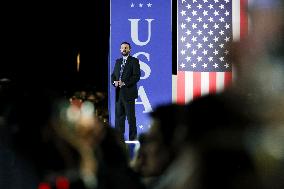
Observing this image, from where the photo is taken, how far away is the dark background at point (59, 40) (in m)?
13.3

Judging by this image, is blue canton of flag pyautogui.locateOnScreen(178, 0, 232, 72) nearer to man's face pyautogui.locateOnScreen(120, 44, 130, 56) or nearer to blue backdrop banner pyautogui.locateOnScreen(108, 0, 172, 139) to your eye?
blue backdrop banner pyautogui.locateOnScreen(108, 0, 172, 139)

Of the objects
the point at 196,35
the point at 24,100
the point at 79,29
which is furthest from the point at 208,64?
the point at 79,29

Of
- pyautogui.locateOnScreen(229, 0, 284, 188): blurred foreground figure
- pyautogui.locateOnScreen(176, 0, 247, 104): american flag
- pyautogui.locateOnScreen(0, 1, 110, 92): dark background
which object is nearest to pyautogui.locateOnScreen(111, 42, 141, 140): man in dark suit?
pyautogui.locateOnScreen(176, 0, 247, 104): american flag

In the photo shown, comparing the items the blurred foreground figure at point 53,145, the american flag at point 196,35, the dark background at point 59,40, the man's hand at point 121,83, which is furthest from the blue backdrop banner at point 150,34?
the blurred foreground figure at point 53,145

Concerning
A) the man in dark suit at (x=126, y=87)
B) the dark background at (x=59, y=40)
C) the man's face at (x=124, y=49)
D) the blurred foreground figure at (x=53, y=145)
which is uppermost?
the dark background at (x=59, y=40)

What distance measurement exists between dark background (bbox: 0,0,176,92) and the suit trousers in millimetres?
3893

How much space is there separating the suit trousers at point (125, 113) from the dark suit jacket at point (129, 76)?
3.1 inches

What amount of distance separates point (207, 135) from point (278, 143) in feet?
0.49

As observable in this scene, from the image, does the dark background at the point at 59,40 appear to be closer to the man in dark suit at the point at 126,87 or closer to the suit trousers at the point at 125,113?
the man in dark suit at the point at 126,87

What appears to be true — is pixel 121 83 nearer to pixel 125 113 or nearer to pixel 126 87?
pixel 126 87

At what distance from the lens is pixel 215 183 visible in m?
1.22

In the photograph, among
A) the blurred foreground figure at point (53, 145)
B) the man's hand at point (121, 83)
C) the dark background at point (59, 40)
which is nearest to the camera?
the blurred foreground figure at point (53, 145)

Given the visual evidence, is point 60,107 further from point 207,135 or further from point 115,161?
point 207,135

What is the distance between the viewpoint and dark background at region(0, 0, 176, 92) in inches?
524
